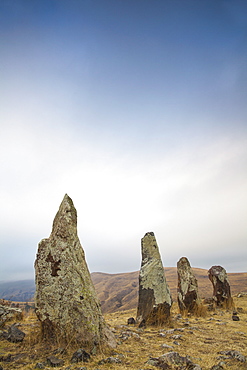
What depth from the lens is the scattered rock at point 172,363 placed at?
15.2 ft

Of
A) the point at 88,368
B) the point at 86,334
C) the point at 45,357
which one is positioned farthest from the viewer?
the point at 86,334

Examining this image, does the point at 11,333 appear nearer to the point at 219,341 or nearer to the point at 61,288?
the point at 61,288

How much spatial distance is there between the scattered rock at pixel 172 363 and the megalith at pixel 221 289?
46.6 feet

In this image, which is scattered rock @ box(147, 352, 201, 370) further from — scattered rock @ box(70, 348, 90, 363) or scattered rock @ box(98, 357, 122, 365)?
scattered rock @ box(70, 348, 90, 363)

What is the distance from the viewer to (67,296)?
20.2 feet

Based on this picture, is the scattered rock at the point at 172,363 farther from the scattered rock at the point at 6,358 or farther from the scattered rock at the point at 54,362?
the scattered rock at the point at 6,358

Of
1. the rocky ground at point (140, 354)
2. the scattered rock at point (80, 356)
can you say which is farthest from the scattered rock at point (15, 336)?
the scattered rock at point (80, 356)

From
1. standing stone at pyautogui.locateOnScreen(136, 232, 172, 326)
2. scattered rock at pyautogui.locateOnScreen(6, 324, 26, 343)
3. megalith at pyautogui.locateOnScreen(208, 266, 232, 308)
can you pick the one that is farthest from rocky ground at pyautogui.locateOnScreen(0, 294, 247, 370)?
megalith at pyautogui.locateOnScreen(208, 266, 232, 308)

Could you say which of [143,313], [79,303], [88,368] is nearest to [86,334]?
[79,303]

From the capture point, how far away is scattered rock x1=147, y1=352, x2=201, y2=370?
4620mm

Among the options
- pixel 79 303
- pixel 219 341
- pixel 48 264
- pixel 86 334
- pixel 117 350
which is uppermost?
pixel 48 264

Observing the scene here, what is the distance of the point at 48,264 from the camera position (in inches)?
263

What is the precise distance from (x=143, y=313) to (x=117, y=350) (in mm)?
5062

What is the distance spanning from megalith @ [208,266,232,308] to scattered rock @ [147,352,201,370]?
14.2 meters
